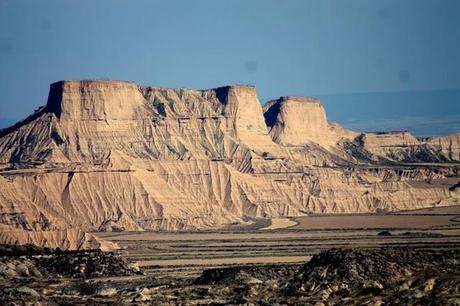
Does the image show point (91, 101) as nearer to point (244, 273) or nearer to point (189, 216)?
point (189, 216)

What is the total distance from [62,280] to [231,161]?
11111cm

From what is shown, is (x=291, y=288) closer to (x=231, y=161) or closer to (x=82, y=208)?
(x=82, y=208)

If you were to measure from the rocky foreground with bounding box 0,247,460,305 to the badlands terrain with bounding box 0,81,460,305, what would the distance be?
0.10 metres

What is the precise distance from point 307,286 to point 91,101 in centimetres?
12496

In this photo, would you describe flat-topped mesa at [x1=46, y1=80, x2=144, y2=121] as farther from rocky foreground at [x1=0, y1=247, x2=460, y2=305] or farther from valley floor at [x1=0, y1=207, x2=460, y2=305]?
rocky foreground at [x1=0, y1=247, x2=460, y2=305]

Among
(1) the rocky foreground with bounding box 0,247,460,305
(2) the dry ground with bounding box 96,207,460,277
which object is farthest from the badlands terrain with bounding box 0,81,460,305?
(2) the dry ground with bounding box 96,207,460,277

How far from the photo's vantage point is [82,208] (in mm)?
146750

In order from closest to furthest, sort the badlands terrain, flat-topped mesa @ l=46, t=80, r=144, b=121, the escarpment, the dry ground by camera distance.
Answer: the badlands terrain < the dry ground < the escarpment < flat-topped mesa @ l=46, t=80, r=144, b=121

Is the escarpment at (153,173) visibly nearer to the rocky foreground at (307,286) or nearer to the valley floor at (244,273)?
the valley floor at (244,273)

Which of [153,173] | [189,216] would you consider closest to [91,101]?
[153,173]

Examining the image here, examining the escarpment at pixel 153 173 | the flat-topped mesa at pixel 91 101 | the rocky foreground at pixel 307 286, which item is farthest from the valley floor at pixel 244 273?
the flat-topped mesa at pixel 91 101

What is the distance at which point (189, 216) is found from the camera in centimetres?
15350

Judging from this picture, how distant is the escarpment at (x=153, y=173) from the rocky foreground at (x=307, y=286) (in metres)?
59.2

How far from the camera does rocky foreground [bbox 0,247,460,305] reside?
5153cm
